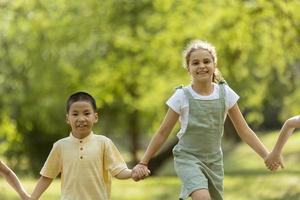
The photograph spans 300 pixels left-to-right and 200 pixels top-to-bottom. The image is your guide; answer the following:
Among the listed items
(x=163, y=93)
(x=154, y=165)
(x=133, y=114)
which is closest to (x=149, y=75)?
(x=163, y=93)

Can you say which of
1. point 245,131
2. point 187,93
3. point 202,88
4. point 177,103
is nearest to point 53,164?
point 177,103

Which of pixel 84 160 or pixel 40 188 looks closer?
pixel 84 160

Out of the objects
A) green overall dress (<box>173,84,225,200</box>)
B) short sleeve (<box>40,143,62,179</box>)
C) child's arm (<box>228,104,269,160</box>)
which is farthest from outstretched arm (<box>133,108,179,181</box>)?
short sleeve (<box>40,143,62,179</box>)

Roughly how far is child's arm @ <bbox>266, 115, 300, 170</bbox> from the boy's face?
171 cm

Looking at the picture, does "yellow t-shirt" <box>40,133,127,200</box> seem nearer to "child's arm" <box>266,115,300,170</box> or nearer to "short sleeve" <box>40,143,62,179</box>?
"short sleeve" <box>40,143,62,179</box>

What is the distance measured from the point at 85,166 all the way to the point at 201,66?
4.44ft

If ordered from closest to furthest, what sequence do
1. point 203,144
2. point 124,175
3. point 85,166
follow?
point 85,166 < point 124,175 < point 203,144

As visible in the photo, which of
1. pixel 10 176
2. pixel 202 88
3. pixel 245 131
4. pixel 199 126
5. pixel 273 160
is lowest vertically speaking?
pixel 273 160

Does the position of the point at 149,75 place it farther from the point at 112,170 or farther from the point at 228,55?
the point at 112,170

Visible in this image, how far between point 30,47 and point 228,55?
888cm

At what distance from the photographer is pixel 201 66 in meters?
6.96

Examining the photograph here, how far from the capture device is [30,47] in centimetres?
2770

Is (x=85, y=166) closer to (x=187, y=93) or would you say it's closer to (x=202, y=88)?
(x=187, y=93)

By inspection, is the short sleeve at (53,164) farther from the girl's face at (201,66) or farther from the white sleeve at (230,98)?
the white sleeve at (230,98)
